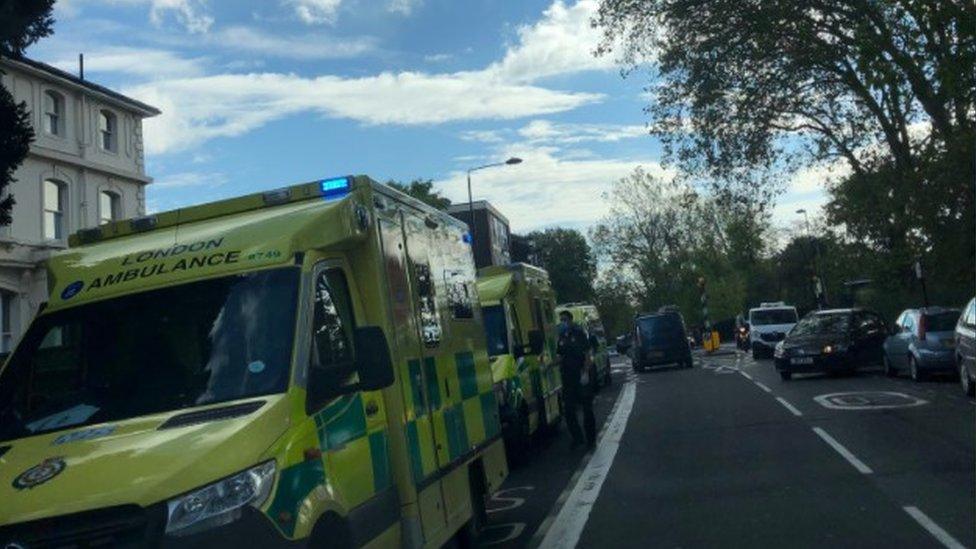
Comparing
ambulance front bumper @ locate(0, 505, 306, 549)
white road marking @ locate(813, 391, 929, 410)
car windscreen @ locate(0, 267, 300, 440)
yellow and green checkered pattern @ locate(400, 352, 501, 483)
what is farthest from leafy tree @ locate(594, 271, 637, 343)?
ambulance front bumper @ locate(0, 505, 306, 549)

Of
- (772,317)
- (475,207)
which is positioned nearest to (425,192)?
(475,207)

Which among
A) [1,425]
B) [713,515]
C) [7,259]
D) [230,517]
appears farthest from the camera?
[7,259]

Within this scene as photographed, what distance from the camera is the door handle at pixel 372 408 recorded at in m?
5.95

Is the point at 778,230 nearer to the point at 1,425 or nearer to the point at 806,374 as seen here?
the point at 806,374

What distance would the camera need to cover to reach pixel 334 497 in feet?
17.1

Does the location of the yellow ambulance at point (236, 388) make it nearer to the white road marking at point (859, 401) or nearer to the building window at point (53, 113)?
the white road marking at point (859, 401)

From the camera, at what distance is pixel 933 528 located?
8.17 metres

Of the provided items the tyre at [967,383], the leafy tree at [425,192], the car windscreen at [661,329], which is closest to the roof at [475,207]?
the leafy tree at [425,192]

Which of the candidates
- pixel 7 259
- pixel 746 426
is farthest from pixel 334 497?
pixel 7 259

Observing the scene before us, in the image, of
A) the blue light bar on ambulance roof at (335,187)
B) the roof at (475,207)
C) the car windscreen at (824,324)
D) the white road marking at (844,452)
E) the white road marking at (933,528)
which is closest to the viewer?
the blue light bar on ambulance roof at (335,187)

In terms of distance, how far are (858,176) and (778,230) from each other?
5857cm

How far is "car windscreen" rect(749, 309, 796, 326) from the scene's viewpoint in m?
41.2

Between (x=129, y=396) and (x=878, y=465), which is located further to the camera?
(x=878, y=465)

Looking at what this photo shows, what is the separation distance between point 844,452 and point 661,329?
2339cm
